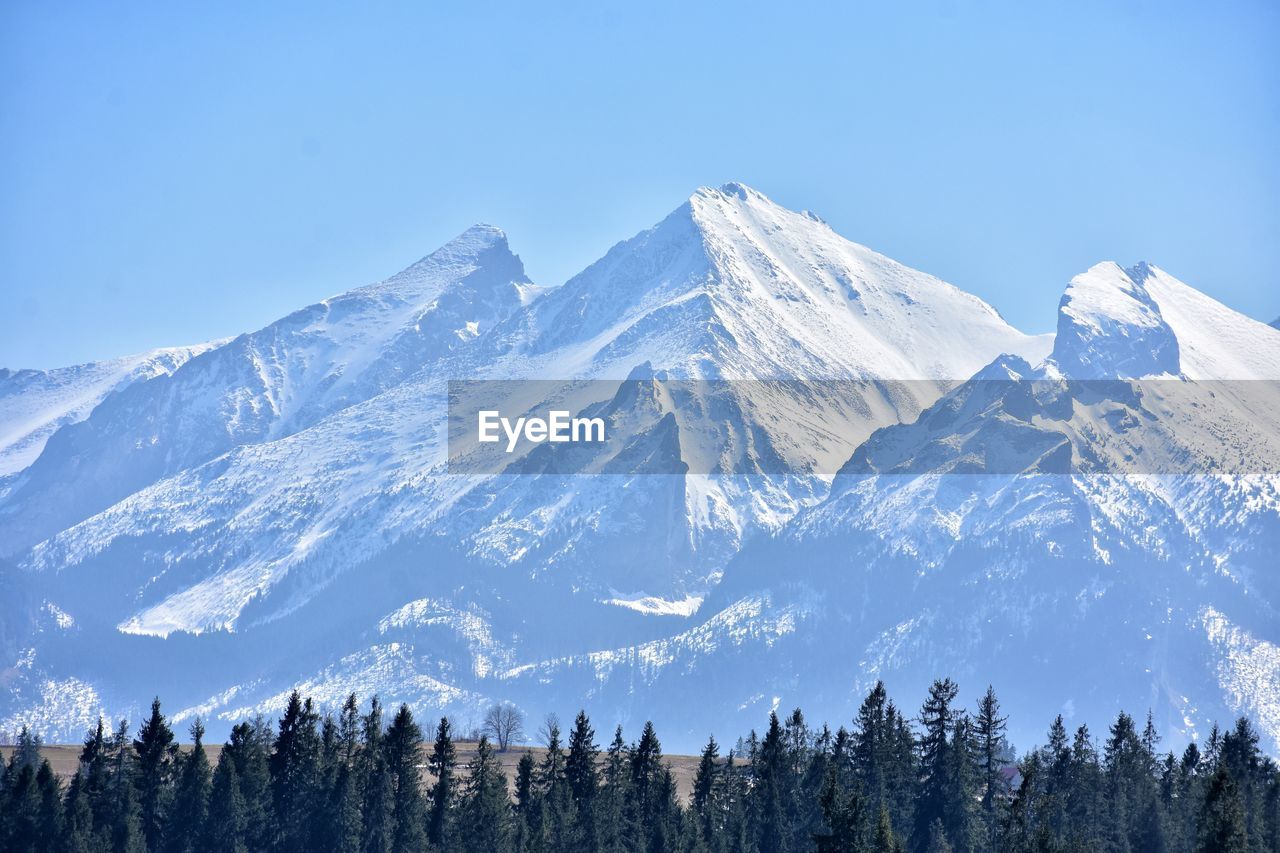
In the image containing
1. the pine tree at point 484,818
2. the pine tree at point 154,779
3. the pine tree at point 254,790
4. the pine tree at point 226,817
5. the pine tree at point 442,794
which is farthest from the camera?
the pine tree at point 154,779

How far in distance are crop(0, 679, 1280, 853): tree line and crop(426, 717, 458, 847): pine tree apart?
17 cm

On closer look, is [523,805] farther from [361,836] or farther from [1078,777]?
[1078,777]

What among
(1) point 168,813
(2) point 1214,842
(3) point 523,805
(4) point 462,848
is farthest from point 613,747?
→ (2) point 1214,842

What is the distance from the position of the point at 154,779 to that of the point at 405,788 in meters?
20.1

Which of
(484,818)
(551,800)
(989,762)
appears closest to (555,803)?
(551,800)

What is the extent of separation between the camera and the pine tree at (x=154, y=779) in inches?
6811

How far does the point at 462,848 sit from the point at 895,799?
1354 inches

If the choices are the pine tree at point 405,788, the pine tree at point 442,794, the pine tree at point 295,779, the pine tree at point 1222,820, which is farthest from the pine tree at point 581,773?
the pine tree at point 1222,820

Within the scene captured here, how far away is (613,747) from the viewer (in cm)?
18712

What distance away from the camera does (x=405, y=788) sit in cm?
17200

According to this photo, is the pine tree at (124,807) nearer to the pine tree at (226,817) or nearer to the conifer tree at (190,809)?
the conifer tree at (190,809)

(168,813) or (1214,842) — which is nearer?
(1214,842)

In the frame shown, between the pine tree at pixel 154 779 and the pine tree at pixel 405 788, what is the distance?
17676 mm

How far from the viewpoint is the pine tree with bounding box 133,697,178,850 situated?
6811 inches
